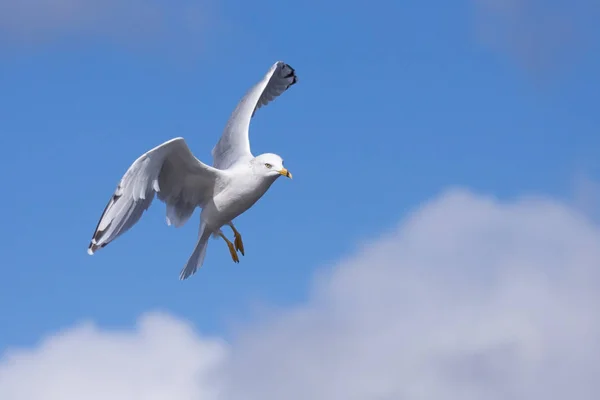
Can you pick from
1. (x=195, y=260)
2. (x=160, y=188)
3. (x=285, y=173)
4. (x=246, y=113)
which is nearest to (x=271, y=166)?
(x=285, y=173)

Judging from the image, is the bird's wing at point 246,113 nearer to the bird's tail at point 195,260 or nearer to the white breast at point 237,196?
the white breast at point 237,196

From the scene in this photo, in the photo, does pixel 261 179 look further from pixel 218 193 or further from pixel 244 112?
pixel 244 112

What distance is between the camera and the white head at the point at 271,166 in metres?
17.1

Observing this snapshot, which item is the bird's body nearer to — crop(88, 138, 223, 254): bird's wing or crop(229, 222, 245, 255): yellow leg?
crop(88, 138, 223, 254): bird's wing

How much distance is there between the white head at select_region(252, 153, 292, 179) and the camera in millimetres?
17078

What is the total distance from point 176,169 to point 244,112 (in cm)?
343

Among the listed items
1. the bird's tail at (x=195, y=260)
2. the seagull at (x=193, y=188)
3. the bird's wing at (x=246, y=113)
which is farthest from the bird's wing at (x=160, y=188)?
the bird's wing at (x=246, y=113)

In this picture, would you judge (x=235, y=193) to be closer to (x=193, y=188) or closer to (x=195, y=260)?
(x=193, y=188)

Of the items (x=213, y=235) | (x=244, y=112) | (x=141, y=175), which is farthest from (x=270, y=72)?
(x=141, y=175)

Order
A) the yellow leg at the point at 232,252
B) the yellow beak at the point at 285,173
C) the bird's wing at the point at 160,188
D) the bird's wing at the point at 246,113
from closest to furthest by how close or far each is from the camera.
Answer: the bird's wing at the point at 160,188
the yellow beak at the point at 285,173
the yellow leg at the point at 232,252
the bird's wing at the point at 246,113

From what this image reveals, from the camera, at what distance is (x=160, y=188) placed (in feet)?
58.0

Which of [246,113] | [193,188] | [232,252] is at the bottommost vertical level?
[232,252]

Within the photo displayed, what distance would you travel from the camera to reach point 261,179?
56.3 ft

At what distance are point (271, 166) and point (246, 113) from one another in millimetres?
3525
